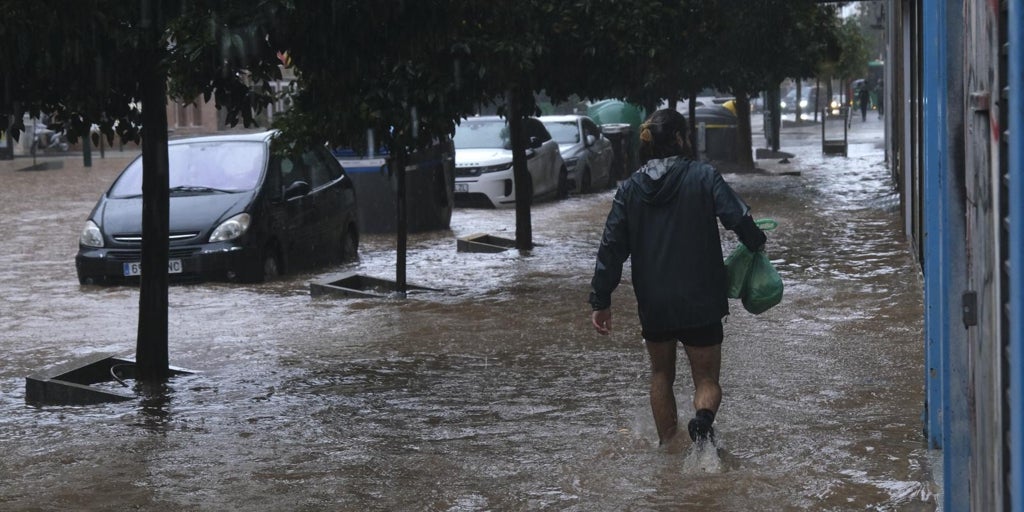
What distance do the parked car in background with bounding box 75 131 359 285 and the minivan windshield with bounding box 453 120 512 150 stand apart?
7693mm

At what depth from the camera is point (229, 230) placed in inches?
550

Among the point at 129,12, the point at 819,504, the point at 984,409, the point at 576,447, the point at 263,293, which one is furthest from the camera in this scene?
the point at 263,293

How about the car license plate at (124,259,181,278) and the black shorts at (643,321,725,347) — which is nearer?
the black shorts at (643,321,725,347)

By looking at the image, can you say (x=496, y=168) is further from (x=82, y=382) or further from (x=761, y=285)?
(x=761, y=285)

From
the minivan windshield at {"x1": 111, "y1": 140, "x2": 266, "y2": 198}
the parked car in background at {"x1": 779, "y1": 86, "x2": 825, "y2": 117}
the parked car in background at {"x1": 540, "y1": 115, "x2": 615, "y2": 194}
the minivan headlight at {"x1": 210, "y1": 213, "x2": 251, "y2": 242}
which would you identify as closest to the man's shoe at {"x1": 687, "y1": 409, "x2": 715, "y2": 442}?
the minivan headlight at {"x1": 210, "y1": 213, "x2": 251, "y2": 242}

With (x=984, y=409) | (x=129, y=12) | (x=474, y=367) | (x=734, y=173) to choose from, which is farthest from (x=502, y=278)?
(x=734, y=173)

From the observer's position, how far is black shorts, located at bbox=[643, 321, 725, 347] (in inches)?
254

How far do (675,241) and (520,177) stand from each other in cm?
1014

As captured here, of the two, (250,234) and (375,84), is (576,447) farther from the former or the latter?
(250,234)

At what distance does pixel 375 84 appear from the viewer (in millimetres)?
12398

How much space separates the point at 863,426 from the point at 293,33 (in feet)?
11.8

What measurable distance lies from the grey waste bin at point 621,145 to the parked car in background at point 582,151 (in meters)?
1.96

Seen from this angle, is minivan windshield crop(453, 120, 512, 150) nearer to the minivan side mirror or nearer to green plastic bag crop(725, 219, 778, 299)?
the minivan side mirror

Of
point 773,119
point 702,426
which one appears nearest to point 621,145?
point 773,119
